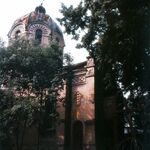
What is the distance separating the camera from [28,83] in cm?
2059

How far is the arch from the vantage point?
21453 millimetres

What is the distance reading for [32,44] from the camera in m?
21.8

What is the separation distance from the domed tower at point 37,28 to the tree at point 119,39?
555 inches

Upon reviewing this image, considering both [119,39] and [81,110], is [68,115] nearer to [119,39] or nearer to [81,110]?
[81,110]

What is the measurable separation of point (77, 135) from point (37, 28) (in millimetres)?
14716

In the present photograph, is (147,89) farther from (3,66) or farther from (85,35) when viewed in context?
(3,66)

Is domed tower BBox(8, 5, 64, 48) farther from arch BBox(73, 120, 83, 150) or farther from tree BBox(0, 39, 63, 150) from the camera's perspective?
arch BBox(73, 120, 83, 150)

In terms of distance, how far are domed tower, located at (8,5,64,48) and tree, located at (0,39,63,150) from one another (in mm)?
10571

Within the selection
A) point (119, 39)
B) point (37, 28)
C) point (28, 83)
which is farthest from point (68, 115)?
point (37, 28)

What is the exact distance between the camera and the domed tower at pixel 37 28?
3195 centimetres

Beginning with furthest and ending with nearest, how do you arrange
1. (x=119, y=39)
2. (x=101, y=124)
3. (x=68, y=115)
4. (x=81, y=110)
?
(x=68, y=115) < (x=81, y=110) < (x=101, y=124) < (x=119, y=39)

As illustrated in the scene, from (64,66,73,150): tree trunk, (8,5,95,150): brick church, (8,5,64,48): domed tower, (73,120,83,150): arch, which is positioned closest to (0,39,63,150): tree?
(64,66,73,150): tree trunk

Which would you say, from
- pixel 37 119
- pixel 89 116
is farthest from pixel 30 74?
pixel 89 116

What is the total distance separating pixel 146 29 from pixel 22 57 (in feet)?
30.7
